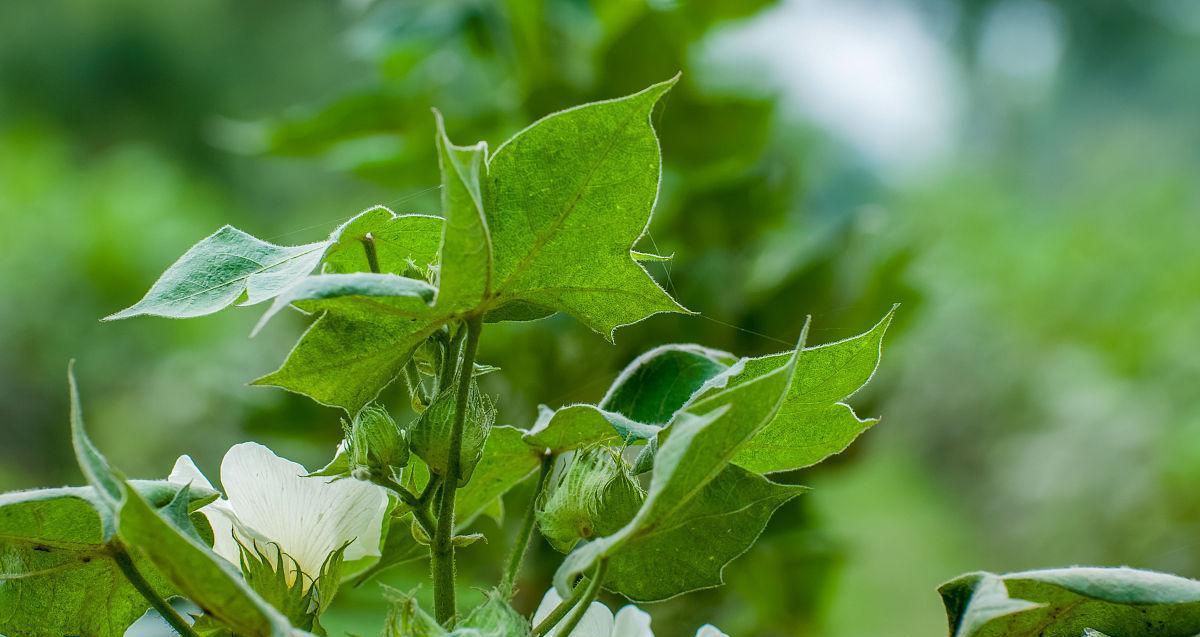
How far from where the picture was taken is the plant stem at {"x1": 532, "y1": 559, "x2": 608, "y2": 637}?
17 cm

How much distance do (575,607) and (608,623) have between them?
1 cm

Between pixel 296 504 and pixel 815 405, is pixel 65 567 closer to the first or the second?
pixel 296 504

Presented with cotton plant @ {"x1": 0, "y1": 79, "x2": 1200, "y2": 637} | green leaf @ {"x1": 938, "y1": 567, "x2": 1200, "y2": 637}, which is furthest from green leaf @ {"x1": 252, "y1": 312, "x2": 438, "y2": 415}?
green leaf @ {"x1": 938, "y1": 567, "x2": 1200, "y2": 637}

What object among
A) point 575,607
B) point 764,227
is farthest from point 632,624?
point 764,227

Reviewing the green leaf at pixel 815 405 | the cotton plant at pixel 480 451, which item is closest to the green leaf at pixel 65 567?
the cotton plant at pixel 480 451

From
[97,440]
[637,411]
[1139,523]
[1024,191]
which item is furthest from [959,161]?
[637,411]

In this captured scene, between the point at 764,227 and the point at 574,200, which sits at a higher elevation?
the point at 574,200

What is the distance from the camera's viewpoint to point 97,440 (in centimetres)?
225

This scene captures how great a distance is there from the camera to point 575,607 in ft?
0.61

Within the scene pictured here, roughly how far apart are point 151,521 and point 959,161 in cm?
534

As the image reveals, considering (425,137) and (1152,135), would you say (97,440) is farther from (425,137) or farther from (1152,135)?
(1152,135)

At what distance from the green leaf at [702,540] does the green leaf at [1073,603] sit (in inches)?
1.4

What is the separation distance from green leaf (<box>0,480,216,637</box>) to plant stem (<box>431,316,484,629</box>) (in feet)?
0.14

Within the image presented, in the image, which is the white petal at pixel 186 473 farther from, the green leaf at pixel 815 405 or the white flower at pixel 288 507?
the green leaf at pixel 815 405
